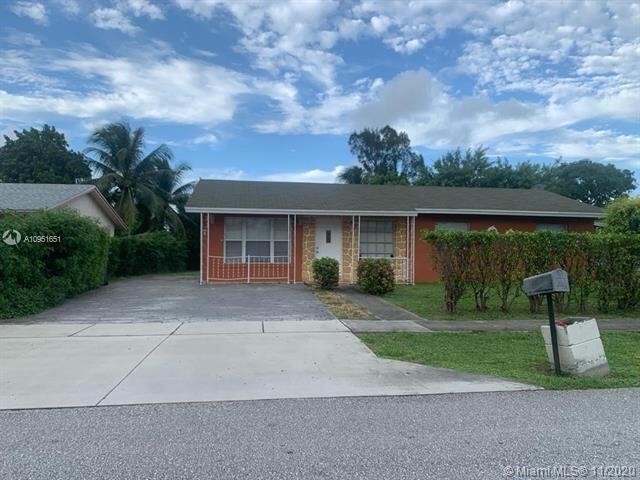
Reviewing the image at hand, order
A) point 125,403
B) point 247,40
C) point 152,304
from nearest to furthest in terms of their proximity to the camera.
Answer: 1. point 125,403
2. point 152,304
3. point 247,40

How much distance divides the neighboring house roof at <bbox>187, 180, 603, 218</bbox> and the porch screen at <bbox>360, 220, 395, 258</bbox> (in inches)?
28.1

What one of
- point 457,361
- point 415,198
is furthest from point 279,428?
point 415,198

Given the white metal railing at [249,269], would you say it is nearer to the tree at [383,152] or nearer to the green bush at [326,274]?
the green bush at [326,274]

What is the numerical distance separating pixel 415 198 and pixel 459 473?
15864mm

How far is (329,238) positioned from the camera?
16.4 metres

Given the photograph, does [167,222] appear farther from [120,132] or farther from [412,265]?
[412,265]

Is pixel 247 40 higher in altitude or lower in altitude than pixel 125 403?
higher

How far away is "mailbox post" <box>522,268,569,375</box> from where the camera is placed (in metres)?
5.18

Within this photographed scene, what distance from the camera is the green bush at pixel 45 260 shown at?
9219mm

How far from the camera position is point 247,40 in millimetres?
14375

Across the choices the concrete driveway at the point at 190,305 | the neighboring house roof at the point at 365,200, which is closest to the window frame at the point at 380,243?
the neighboring house roof at the point at 365,200

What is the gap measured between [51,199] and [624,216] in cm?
1840

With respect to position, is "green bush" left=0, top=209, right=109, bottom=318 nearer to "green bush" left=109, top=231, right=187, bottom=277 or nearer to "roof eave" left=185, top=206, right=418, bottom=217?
"roof eave" left=185, top=206, right=418, bottom=217

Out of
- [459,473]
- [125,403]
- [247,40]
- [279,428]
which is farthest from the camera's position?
[247,40]
